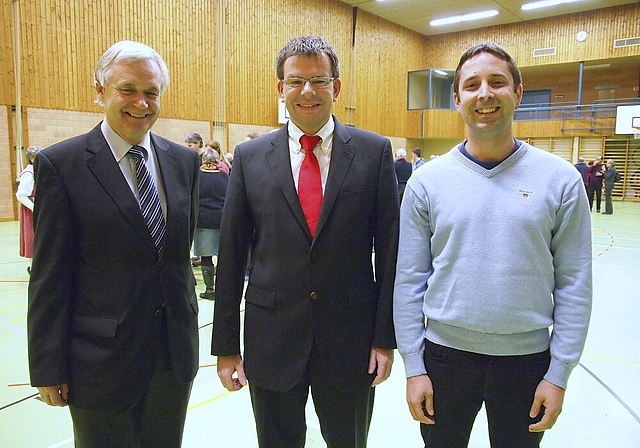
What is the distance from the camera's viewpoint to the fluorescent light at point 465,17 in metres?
19.7

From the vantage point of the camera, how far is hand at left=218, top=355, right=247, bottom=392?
6.11ft

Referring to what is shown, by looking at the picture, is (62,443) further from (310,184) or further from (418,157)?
(418,157)

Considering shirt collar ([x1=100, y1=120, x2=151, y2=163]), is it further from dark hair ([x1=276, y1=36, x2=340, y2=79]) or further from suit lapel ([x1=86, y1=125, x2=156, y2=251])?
dark hair ([x1=276, y1=36, x2=340, y2=79])

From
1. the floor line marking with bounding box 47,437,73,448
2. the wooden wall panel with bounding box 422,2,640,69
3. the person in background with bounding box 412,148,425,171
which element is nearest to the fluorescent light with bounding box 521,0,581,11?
the wooden wall panel with bounding box 422,2,640,69

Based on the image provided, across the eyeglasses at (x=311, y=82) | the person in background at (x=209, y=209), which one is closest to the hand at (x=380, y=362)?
the eyeglasses at (x=311, y=82)

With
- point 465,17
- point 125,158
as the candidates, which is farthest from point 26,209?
point 465,17

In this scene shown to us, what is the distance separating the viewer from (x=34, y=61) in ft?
36.1

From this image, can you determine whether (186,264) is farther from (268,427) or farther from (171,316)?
(268,427)

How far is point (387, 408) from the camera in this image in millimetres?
3318

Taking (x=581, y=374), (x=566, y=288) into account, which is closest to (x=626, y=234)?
(x=581, y=374)

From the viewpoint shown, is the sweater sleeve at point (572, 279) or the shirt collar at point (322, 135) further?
the shirt collar at point (322, 135)

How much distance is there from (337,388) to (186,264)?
2.63ft

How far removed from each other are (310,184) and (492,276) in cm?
74

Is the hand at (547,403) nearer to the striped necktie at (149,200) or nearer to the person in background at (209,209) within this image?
the striped necktie at (149,200)
